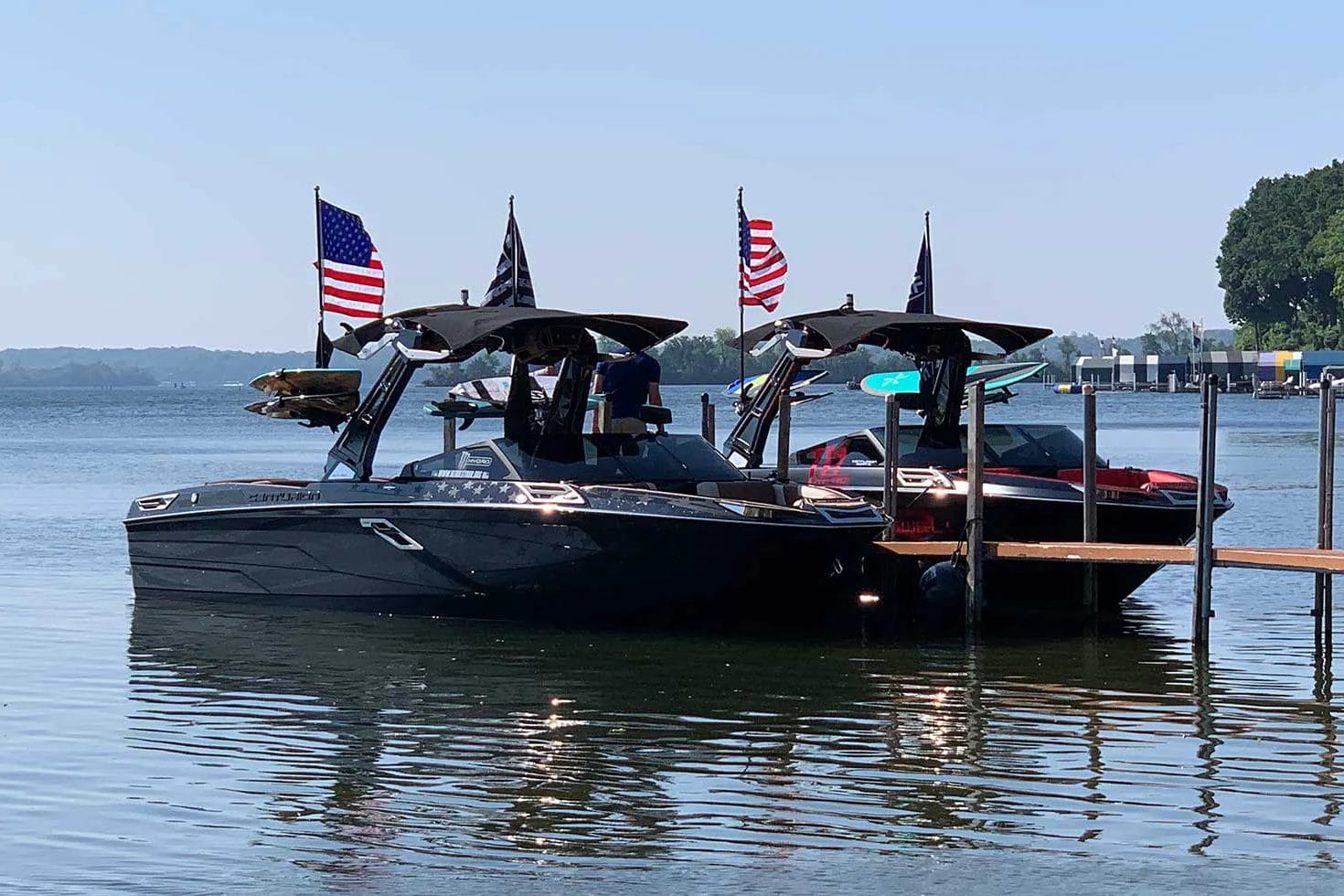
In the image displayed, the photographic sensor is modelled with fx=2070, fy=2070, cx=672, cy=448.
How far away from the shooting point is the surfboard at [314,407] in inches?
708

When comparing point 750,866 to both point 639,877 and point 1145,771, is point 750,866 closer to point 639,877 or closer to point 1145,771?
point 639,877

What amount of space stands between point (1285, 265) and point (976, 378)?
129 metres

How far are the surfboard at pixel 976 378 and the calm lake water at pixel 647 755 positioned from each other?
8.58 ft

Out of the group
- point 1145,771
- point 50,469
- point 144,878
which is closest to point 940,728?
point 1145,771

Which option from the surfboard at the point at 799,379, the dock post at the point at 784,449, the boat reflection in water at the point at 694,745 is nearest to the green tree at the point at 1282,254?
the surfboard at the point at 799,379

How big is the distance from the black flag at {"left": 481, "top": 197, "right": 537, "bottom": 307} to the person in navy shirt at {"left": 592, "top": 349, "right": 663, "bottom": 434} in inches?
38.3

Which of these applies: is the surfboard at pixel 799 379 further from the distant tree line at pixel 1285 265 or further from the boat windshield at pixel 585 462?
the distant tree line at pixel 1285 265

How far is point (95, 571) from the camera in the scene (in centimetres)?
2348

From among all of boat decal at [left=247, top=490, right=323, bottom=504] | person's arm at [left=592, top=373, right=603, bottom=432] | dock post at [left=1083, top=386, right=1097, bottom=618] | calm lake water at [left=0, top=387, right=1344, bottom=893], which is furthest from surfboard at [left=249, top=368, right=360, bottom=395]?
dock post at [left=1083, top=386, right=1097, bottom=618]

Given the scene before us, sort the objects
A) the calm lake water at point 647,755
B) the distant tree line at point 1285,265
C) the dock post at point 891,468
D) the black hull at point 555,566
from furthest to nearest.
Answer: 1. the distant tree line at point 1285,265
2. the dock post at point 891,468
3. the black hull at point 555,566
4. the calm lake water at point 647,755

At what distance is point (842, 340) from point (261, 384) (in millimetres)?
5212

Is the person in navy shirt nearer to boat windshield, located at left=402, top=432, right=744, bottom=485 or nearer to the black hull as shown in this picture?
boat windshield, located at left=402, top=432, right=744, bottom=485

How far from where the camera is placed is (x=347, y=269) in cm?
1908

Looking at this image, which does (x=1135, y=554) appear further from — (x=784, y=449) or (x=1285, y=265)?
(x=1285, y=265)
